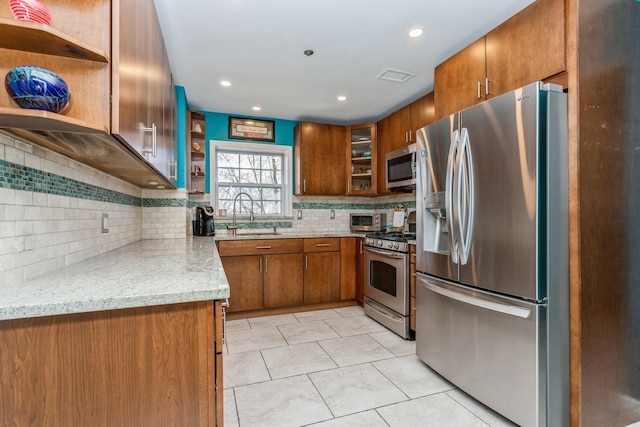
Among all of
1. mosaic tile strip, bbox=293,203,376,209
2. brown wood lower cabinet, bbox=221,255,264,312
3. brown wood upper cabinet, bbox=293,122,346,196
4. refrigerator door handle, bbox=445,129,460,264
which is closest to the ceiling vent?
refrigerator door handle, bbox=445,129,460,264

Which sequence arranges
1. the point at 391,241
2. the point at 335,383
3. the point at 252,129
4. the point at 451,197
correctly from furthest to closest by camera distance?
the point at 252,129 → the point at 391,241 → the point at 335,383 → the point at 451,197

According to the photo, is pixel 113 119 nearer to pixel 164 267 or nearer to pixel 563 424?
pixel 164 267

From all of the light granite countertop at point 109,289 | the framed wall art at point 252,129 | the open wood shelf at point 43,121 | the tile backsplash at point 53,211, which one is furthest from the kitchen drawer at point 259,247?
the open wood shelf at point 43,121

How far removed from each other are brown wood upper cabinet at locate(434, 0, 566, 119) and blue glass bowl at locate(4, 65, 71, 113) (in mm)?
2026

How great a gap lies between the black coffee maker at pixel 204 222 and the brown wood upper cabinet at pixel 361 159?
1.69 m

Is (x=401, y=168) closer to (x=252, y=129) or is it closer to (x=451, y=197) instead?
(x=451, y=197)

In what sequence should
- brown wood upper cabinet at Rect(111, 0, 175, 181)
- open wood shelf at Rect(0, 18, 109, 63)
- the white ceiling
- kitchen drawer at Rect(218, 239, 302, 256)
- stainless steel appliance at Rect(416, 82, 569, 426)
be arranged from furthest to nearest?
kitchen drawer at Rect(218, 239, 302, 256) < the white ceiling < stainless steel appliance at Rect(416, 82, 569, 426) < brown wood upper cabinet at Rect(111, 0, 175, 181) < open wood shelf at Rect(0, 18, 109, 63)

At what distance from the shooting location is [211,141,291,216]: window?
3.88 meters

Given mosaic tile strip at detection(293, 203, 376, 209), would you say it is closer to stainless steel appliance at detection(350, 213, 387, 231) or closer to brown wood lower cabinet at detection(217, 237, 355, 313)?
stainless steel appliance at detection(350, 213, 387, 231)

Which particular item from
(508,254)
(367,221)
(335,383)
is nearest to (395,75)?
(508,254)

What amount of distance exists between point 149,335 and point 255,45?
6.74ft

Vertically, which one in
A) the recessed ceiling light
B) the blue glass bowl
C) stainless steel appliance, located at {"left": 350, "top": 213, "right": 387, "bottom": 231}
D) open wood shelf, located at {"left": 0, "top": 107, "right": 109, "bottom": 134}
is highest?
the recessed ceiling light

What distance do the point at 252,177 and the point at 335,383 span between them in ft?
8.93

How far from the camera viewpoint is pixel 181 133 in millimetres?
3152
